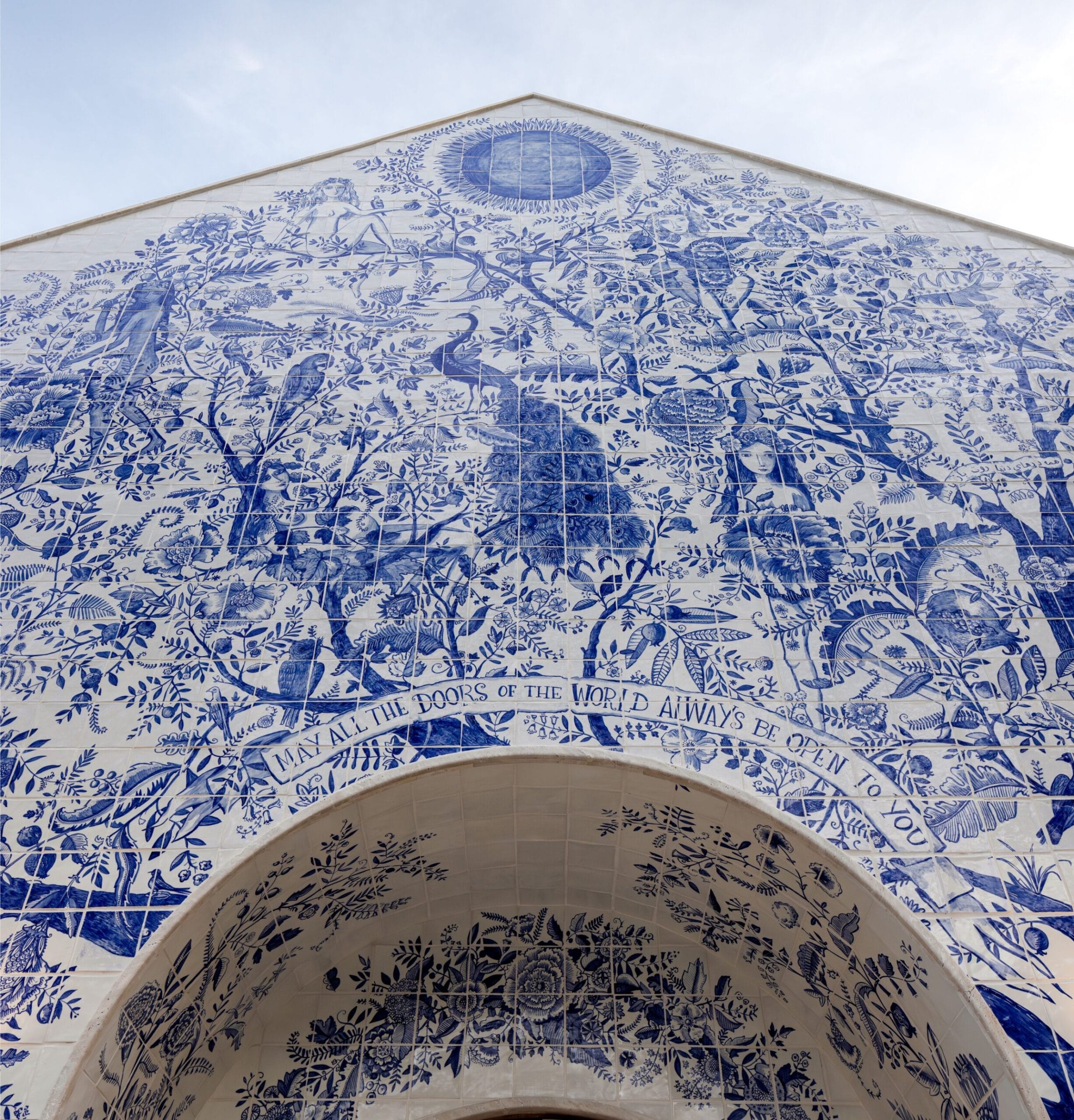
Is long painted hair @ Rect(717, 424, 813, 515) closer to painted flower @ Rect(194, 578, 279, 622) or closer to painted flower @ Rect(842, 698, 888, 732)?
painted flower @ Rect(842, 698, 888, 732)

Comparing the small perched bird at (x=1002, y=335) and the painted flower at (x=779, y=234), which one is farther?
the painted flower at (x=779, y=234)

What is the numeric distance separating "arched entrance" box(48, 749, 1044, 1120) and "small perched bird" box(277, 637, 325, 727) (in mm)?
281

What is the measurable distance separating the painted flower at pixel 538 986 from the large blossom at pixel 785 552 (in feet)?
3.83

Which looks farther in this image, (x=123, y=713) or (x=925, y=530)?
(x=925, y=530)

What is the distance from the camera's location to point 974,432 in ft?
10.4

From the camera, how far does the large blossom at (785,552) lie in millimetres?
2795

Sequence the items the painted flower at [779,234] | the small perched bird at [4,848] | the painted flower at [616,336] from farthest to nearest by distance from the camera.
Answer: the painted flower at [779,234] → the painted flower at [616,336] → the small perched bird at [4,848]

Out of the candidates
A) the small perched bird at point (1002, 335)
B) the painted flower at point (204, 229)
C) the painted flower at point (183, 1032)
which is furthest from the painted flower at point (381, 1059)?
the small perched bird at point (1002, 335)

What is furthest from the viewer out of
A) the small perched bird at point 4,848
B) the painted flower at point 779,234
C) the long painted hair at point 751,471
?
the painted flower at point 779,234

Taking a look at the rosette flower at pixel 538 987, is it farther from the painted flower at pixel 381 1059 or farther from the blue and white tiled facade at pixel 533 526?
the painted flower at pixel 381 1059

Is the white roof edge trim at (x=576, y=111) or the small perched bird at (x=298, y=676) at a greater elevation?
the white roof edge trim at (x=576, y=111)

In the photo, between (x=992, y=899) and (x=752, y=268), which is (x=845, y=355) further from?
(x=992, y=899)

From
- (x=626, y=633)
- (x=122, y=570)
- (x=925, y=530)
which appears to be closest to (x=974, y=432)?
(x=925, y=530)

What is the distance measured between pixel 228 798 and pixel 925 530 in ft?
6.52
